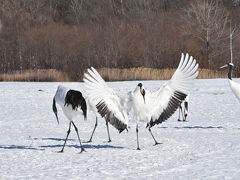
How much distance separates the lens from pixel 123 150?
920 cm

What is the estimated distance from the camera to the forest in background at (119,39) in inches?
1542

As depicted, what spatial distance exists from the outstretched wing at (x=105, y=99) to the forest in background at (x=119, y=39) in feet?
79.8

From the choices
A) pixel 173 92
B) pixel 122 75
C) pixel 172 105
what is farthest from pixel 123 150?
pixel 122 75

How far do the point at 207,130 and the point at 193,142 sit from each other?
5.90ft

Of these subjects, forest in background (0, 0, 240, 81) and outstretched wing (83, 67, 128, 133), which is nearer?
outstretched wing (83, 67, 128, 133)

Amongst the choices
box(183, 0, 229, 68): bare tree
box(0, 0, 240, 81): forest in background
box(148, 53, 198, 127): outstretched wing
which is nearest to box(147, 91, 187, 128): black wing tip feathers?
box(148, 53, 198, 127): outstretched wing

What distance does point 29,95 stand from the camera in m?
21.4

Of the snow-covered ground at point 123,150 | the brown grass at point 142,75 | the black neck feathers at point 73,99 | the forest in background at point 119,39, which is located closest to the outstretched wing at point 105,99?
the black neck feathers at point 73,99

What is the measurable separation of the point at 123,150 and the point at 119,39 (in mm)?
34418

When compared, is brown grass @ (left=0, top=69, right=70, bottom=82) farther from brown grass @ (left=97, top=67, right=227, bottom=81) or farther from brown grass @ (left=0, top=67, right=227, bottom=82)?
brown grass @ (left=97, top=67, right=227, bottom=81)

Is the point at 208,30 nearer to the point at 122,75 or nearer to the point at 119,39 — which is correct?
the point at 119,39

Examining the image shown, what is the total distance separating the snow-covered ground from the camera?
7.18 meters

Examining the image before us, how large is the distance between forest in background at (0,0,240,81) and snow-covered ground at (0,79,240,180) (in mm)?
20397

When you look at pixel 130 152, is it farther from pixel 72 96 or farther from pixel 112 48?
pixel 112 48
